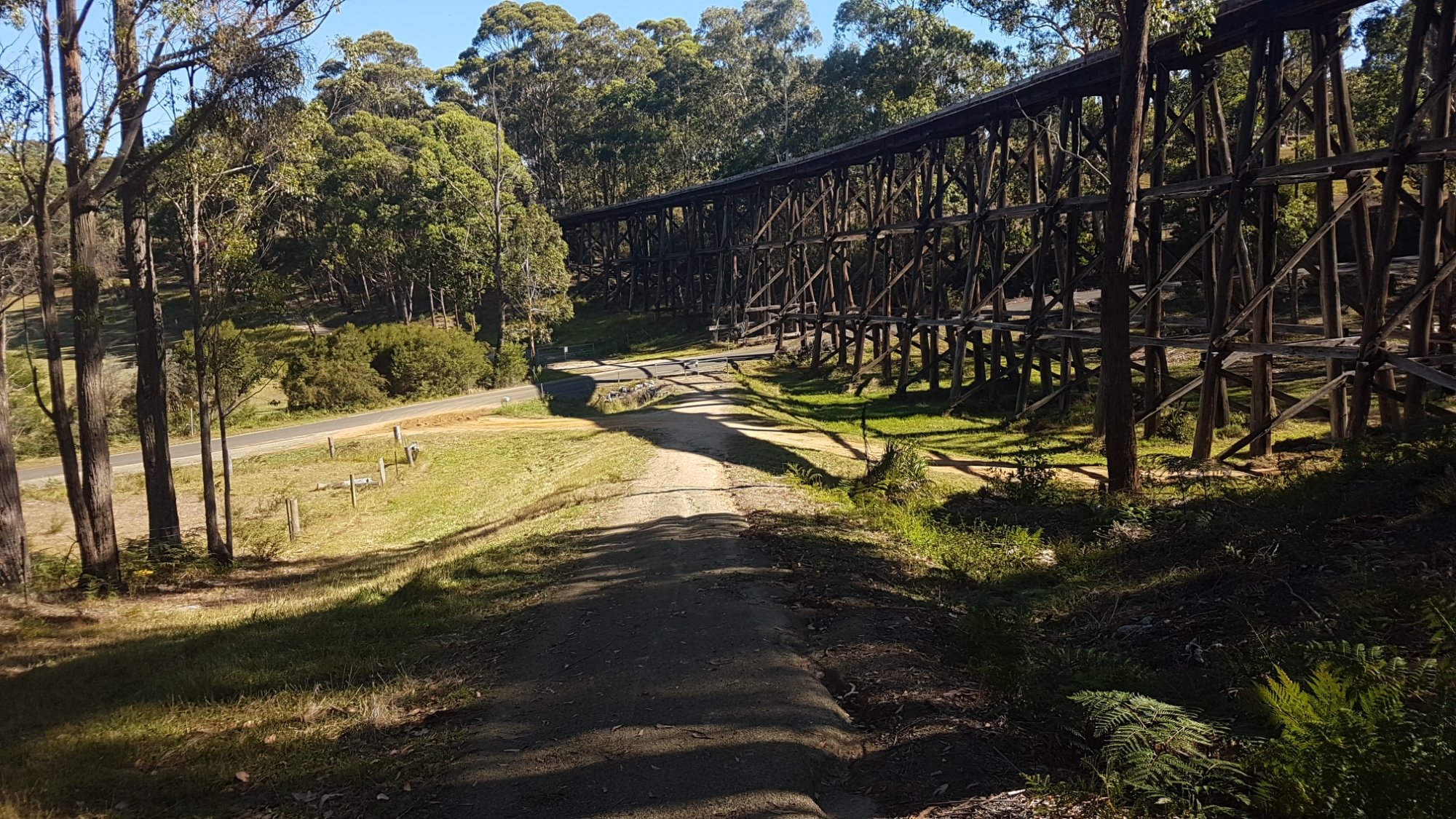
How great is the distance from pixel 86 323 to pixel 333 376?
18332 mm

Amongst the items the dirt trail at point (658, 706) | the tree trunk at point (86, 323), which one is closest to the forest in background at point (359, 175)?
the tree trunk at point (86, 323)

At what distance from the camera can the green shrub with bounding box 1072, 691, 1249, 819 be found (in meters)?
3.11

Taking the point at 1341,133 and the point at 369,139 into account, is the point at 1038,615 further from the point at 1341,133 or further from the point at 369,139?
the point at 369,139

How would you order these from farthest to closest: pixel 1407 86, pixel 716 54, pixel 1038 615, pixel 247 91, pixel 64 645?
pixel 716 54
pixel 247 91
pixel 1407 86
pixel 64 645
pixel 1038 615

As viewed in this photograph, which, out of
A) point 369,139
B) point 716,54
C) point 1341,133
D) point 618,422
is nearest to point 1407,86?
point 1341,133

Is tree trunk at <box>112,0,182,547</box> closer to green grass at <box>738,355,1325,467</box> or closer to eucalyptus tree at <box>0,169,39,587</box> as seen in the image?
eucalyptus tree at <box>0,169,39,587</box>

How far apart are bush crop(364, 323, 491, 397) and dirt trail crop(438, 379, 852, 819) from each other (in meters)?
23.9

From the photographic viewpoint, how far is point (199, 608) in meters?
10.4

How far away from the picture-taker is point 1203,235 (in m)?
12.7

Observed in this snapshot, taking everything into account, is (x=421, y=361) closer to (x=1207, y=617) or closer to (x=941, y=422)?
(x=941, y=422)

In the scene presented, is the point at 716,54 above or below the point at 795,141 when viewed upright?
above

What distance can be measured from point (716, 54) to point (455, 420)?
4200 cm

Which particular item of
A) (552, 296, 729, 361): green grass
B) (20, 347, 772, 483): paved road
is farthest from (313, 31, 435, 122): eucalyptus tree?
(20, 347, 772, 483): paved road

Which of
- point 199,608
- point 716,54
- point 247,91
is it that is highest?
point 716,54
